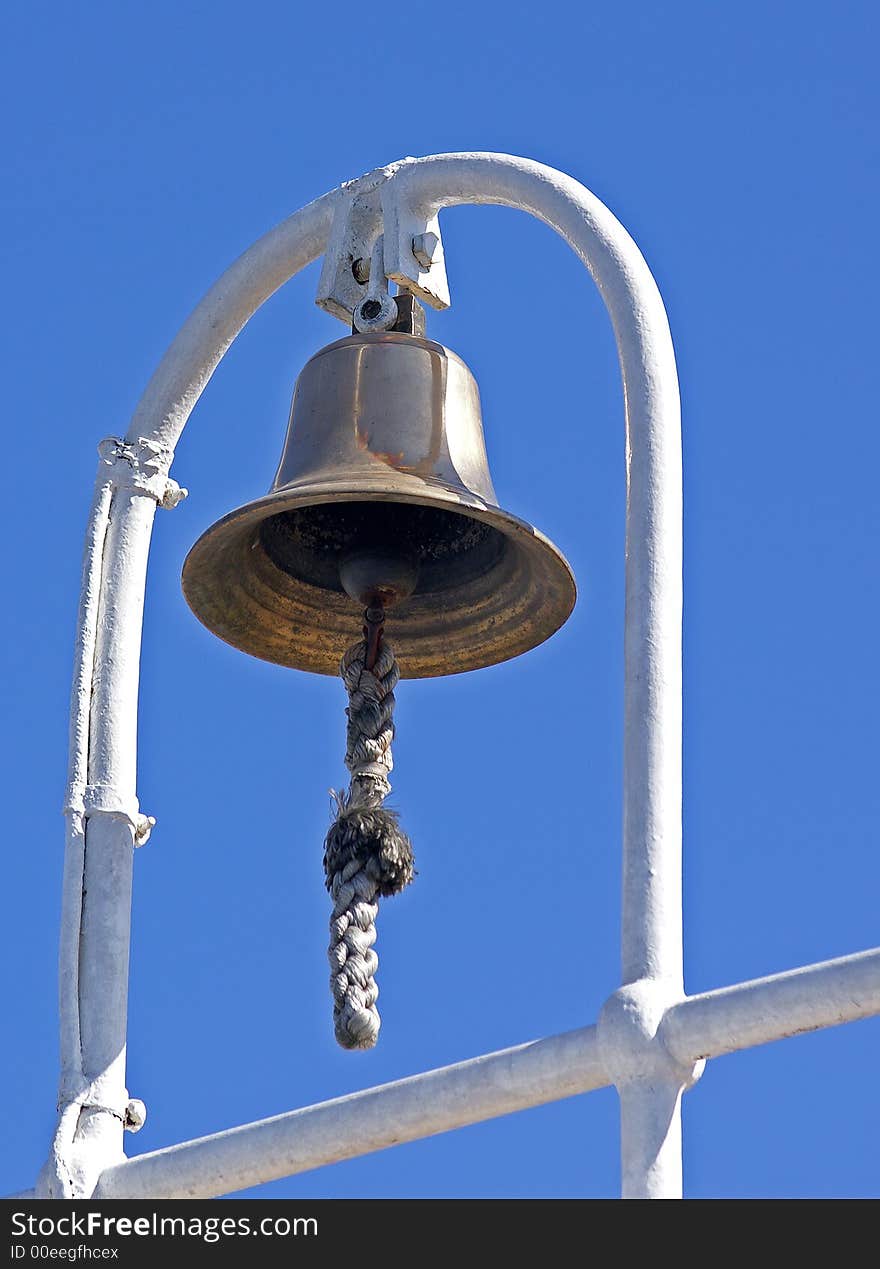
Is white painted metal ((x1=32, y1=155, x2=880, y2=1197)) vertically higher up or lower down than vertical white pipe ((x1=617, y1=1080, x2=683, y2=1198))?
higher up

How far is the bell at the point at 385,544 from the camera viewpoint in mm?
9508

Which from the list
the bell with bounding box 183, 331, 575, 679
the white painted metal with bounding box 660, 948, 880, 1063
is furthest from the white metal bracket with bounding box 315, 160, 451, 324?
the white painted metal with bounding box 660, 948, 880, 1063

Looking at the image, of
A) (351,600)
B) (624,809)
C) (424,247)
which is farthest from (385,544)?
(624,809)

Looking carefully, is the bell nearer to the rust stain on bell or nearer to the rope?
the rust stain on bell

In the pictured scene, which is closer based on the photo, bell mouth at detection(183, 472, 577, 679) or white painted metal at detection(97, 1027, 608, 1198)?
white painted metal at detection(97, 1027, 608, 1198)

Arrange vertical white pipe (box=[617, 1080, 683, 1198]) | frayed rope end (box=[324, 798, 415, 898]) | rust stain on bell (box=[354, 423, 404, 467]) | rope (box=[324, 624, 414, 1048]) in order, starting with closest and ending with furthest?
vertical white pipe (box=[617, 1080, 683, 1198])
rope (box=[324, 624, 414, 1048])
frayed rope end (box=[324, 798, 415, 898])
rust stain on bell (box=[354, 423, 404, 467])

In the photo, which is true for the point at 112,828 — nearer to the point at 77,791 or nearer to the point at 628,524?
the point at 77,791

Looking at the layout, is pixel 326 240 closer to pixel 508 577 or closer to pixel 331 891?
pixel 508 577

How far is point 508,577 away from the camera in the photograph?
9.81m

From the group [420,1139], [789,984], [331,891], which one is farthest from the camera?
[331,891]

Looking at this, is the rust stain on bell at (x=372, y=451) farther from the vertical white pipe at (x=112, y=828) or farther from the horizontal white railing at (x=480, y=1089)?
the horizontal white railing at (x=480, y=1089)

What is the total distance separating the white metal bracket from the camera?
382 inches
